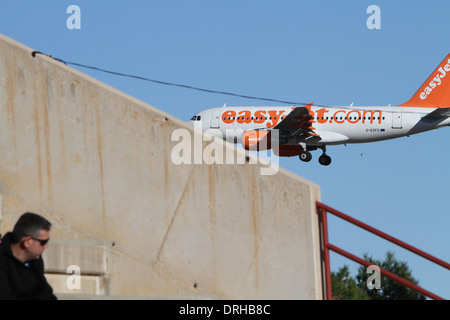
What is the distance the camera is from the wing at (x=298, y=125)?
41491 millimetres

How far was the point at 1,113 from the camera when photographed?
9.95m

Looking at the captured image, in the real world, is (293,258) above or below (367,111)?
below

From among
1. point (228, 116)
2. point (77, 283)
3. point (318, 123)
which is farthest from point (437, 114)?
point (77, 283)

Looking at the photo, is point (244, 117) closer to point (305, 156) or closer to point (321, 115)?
point (305, 156)

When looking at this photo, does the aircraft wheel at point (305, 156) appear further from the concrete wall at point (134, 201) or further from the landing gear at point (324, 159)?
the concrete wall at point (134, 201)

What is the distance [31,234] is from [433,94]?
40.8 meters

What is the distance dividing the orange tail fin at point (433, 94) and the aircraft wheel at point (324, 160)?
472 cm

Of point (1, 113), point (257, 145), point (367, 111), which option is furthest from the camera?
point (367, 111)

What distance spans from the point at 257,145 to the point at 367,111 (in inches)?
260

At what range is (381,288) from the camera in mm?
17656

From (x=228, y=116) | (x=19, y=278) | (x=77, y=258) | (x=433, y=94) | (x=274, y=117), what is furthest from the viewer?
(x=433, y=94)
